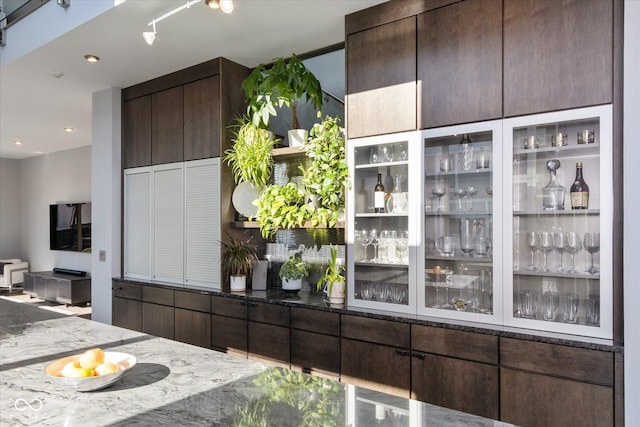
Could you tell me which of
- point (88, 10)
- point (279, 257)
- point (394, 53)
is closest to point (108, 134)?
point (88, 10)

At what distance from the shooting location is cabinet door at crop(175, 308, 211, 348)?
Result: 11.6 ft

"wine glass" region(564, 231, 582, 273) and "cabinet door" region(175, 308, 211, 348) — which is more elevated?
"wine glass" region(564, 231, 582, 273)

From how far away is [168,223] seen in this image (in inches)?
158

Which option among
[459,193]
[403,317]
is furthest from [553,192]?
[403,317]

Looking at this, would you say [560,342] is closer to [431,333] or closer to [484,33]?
[431,333]

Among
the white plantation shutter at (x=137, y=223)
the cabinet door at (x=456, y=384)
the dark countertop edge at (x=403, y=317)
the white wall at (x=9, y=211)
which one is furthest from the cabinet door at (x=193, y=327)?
the white wall at (x=9, y=211)

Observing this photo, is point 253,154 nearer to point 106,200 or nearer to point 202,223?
point 202,223

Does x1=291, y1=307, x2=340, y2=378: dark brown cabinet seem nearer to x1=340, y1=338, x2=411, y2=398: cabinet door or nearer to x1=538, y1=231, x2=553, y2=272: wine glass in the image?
x1=340, y1=338, x2=411, y2=398: cabinet door

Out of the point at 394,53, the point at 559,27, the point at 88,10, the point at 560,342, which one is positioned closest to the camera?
the point at 560,342

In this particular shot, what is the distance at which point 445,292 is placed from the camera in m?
2.55

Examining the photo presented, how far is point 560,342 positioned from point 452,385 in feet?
1.95

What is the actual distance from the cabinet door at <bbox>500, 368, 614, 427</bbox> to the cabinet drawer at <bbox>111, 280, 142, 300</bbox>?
125 inches

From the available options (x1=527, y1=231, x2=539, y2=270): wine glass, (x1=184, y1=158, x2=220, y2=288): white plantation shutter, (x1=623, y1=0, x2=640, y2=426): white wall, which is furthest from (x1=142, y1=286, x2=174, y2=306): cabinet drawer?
(x1=623, y1=0, x2=640, y2=426): white wall

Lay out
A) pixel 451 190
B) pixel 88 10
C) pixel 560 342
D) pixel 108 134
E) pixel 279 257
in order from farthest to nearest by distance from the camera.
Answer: pixel 108 134
pixel 279 257
pixel 88 10
pixel 451 190
pixel 560 342
